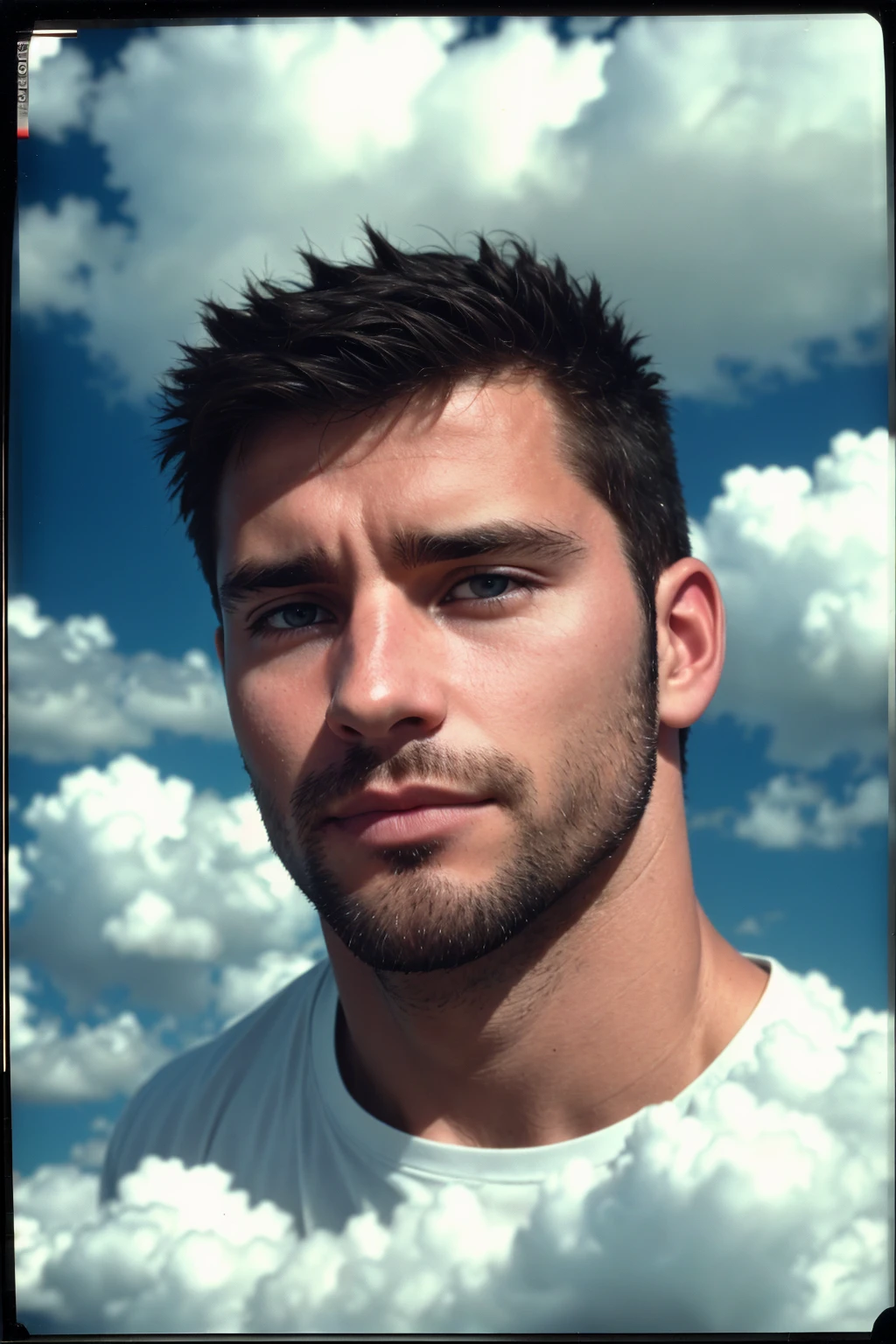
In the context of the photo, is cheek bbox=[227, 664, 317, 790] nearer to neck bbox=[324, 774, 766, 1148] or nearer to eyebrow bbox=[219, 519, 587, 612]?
eyebrow bbox=[219, 519, 587, 612]

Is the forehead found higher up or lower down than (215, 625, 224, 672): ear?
higher up

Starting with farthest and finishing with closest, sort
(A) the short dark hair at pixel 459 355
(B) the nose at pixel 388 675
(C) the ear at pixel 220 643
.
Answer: (C) the ear at pixel 220 643 < (A) the short dark hair at pixel 459 355 < (B) the nose at pixel 388 675

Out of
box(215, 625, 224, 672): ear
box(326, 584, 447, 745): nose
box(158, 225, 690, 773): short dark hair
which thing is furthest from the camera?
box(215, 625, 224, 672): ear

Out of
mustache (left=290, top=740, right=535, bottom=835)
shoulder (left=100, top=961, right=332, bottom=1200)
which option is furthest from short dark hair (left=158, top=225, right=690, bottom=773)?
shoulder (left=100, top=961, right=332, bottom=1200)

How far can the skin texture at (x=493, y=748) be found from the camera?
7.52 ft

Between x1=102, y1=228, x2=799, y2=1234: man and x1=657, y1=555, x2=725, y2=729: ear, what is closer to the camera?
x1=102, y1=228, x2=799, y2=1234: man

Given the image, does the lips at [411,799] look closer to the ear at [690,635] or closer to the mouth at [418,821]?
the mouth at [418,821]

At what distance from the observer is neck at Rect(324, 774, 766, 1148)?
7.86 ft

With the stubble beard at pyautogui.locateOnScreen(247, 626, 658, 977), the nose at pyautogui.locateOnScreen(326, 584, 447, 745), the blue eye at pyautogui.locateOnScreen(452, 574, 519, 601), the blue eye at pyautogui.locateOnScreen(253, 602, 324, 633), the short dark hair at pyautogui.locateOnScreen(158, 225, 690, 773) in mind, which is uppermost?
the short dark hair at pyautogui.locateOnScreen(158, 225, 690, 773)

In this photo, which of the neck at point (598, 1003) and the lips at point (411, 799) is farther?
the neck at point (598, 1003)

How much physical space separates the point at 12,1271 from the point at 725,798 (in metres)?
1.85

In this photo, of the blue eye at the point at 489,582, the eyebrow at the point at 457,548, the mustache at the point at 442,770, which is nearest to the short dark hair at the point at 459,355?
the eyebrow at the point at 457,548

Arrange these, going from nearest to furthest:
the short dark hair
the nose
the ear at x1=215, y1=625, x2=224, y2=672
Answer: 1. the nose
2. the short dark hair
3. the ear at x1=215, y1=625, x2=224, y2=672

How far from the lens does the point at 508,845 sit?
90.0 inches
